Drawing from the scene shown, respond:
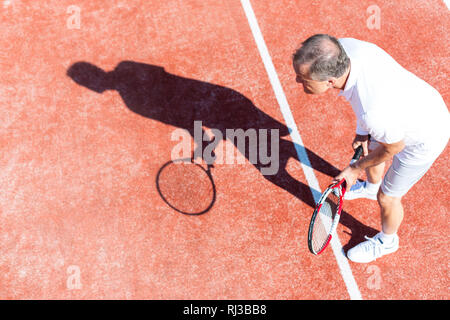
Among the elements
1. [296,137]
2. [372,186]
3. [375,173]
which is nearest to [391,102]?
[375,173]

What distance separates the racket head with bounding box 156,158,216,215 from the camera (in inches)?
189

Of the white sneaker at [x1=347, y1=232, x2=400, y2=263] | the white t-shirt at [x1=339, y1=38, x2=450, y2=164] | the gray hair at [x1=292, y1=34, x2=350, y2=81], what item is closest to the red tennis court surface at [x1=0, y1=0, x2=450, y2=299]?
the white sneaker at [x1=347, y1=232, x2=400, y2=263]

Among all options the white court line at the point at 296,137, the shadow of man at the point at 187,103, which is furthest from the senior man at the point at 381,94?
the shadow of man at the point at 187,103

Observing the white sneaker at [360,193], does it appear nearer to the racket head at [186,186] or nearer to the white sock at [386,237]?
the white sock at [386,237]

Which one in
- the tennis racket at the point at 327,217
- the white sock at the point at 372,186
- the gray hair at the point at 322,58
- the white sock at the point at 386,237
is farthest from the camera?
the white sock at the point at 372,186

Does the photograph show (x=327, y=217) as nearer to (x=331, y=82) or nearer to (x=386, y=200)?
(x=386, y=200)

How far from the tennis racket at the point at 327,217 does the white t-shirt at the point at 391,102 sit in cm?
71

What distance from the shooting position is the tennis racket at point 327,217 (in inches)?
146

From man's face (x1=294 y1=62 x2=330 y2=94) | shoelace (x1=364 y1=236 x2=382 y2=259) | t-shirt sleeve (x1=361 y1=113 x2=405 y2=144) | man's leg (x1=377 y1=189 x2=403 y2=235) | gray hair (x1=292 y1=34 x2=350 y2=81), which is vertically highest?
gray hair (x1=292 y1=34 x2=350 y2=81)

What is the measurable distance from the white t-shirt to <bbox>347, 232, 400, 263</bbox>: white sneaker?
1414 mm

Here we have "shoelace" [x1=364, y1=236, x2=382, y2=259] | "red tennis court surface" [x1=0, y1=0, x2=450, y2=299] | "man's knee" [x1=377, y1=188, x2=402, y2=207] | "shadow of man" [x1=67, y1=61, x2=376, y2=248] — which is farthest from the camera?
"shadow of man" [x1=67, y1=61, x2=376, y2=248]

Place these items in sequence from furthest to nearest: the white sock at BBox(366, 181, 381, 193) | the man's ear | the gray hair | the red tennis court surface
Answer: the white sock at BBox(366, 181, 381, 193) → the red tennis court surface → the man's ear → the gray hair

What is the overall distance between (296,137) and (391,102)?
219 cm

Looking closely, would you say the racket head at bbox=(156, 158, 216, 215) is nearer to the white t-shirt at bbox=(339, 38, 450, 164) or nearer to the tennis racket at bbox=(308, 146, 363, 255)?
the tennis racket at bbox=(308, 146, 363, 255)
